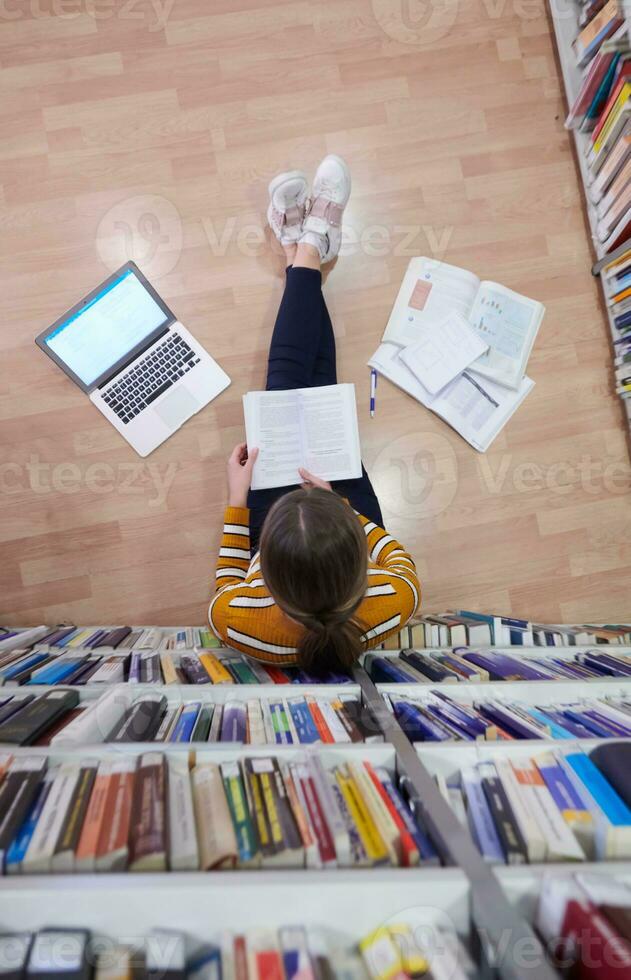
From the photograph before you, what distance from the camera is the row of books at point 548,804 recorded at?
0.68 meters

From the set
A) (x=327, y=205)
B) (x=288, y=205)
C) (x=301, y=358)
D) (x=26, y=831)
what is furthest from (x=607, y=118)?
(x=26, y=831)

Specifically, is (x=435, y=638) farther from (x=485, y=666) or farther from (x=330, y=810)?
(x=330, y=810)

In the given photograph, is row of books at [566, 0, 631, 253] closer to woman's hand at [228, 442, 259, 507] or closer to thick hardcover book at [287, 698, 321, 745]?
woman's hand at [228, 442, 259, 507]

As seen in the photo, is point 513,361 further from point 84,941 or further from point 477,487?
point 84,941

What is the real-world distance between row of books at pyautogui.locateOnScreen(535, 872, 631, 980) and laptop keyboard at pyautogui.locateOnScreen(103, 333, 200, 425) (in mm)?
1428

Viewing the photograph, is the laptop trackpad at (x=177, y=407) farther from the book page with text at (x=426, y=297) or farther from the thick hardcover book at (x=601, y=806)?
the thick hardcover book at (x=601, y=806)

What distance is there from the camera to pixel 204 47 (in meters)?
1.77

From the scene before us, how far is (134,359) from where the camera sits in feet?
5.37

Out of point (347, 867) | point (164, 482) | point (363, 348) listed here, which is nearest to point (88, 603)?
point (164, 482)

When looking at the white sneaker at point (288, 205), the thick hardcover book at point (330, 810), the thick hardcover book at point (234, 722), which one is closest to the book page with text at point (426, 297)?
the white sneaker at point (288, 205)

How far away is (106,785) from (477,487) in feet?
4.24

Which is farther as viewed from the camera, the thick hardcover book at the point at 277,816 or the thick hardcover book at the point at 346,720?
the thick hardcover book at the point at 346,720

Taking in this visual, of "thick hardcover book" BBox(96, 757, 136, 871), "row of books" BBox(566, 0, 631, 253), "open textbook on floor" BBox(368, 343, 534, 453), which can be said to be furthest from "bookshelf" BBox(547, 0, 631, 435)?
"thick hardcover book" BBox(96, 757, 136, 871)

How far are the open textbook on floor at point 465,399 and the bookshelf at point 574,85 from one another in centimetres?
37
